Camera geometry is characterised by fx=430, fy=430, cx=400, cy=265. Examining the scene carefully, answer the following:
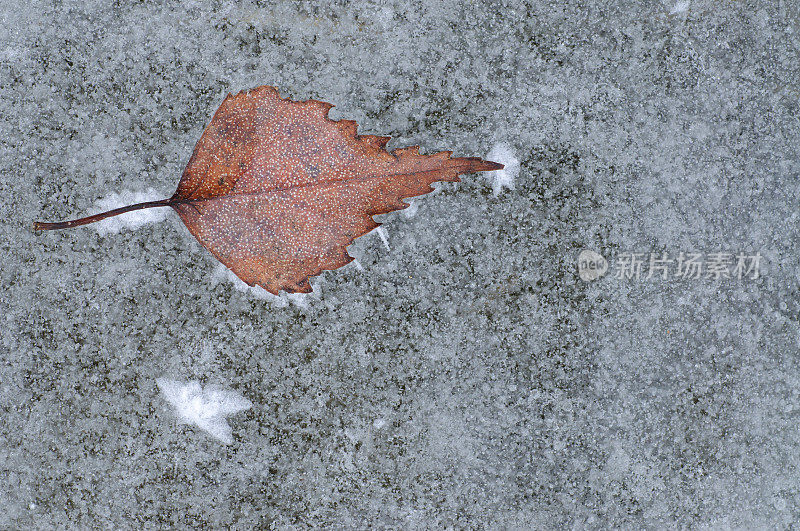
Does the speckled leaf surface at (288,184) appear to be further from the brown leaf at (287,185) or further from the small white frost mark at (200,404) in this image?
the small white frost mark at (200,404)

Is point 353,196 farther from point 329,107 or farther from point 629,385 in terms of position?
point 629,385

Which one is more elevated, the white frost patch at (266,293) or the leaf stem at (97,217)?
the leaf stem at (97,217)

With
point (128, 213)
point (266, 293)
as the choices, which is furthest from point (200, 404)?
point (128, 213)

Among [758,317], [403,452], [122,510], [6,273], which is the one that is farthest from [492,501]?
[6,273]

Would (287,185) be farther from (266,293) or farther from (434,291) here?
(434,291)

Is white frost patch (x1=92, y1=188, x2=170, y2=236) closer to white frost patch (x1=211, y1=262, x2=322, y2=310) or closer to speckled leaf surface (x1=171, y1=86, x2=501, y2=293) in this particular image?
speckled leaf surface (x1=171, y1=86, x2=501, y2=293)

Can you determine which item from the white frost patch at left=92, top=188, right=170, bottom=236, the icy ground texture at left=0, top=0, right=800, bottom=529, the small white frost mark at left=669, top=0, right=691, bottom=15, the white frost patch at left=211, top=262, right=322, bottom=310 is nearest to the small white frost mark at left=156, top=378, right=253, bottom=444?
the icy ground texture at left=0, top=0, right=800, bottom=529

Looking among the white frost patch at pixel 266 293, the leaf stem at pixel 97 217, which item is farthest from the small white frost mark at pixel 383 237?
the leaf stem at pixel 97 217
